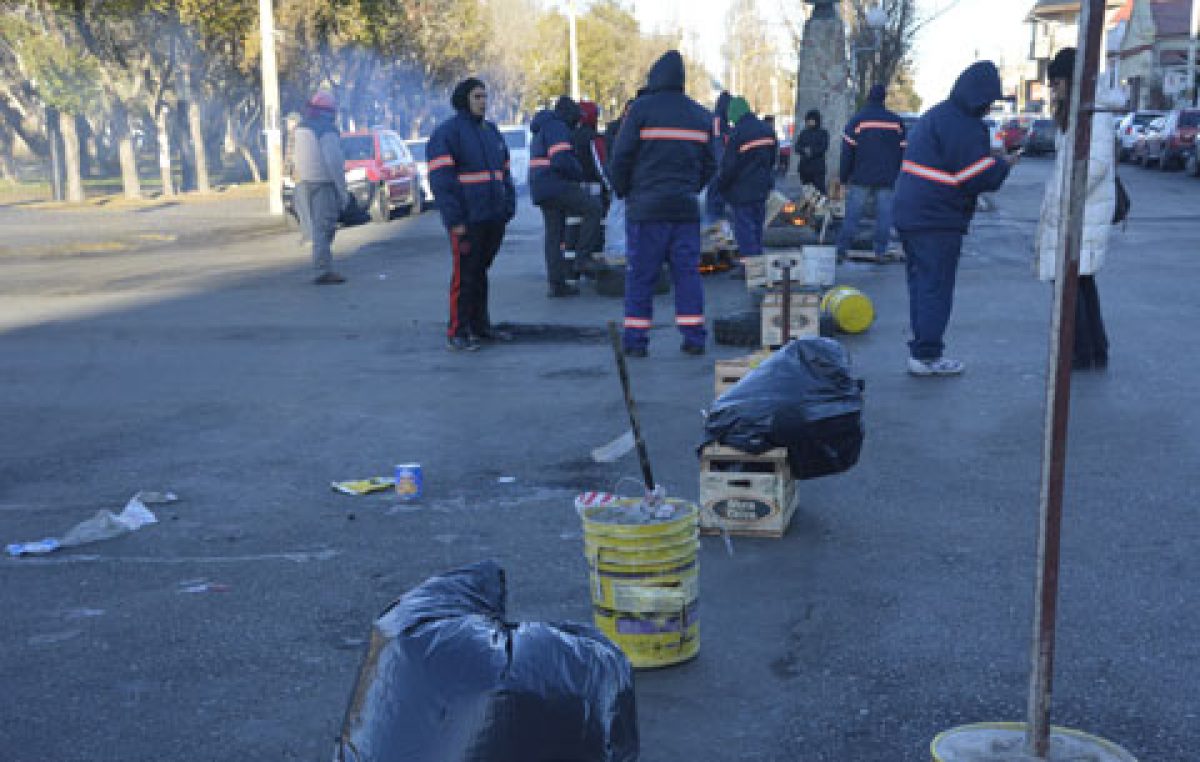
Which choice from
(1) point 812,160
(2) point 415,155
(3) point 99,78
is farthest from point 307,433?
(3) point 99,78

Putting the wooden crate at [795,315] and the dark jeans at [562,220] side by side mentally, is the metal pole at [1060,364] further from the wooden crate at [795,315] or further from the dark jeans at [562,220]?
the dark jeans at [562,220]

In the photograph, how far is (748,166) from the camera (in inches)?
527

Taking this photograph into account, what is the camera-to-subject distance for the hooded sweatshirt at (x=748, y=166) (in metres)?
13.4

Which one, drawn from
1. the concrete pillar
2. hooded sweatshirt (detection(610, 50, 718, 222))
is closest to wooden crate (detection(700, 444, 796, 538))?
hooded sweatshirt (detection(610, 50, 718, 222))

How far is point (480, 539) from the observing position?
561 cm

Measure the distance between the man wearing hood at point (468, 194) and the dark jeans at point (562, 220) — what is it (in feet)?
8.79

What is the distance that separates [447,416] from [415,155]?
78.1 feet

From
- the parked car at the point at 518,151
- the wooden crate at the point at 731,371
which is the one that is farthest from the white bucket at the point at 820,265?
the parked car at the point at 518,151

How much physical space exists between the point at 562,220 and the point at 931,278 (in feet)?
18.6

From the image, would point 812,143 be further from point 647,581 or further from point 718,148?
point 647,581

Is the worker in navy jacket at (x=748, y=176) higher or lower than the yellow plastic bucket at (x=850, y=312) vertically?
higher

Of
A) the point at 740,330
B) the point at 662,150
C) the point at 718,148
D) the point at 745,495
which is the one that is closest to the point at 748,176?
the point at 740,330

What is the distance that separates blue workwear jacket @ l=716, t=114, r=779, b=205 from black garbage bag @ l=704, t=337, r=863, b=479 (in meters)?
7.74

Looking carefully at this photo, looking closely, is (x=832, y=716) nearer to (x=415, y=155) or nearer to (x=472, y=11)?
(x=415, y=155)
